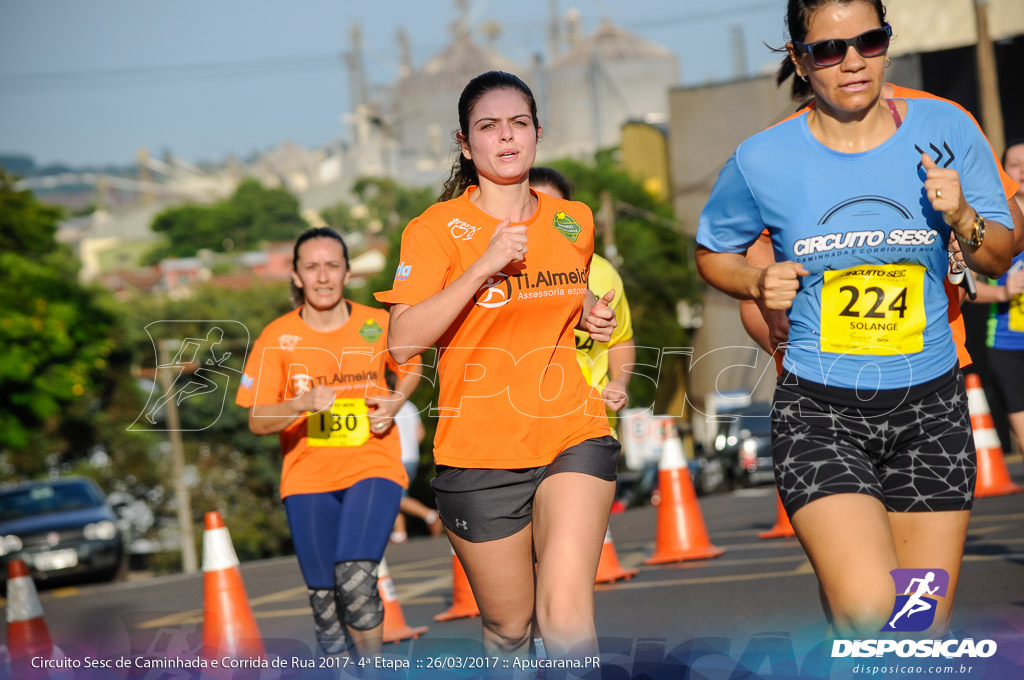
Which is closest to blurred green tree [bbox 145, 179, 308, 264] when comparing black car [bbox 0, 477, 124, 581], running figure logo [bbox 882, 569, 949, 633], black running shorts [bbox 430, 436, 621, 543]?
black car [bbox 0, 477, 124, 581]

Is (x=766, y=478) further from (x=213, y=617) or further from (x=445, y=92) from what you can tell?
(x=445, y=92)

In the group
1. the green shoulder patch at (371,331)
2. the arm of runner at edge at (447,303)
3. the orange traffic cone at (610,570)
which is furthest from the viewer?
the orange traffic cone at (610,570)

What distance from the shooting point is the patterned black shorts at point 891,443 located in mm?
3889

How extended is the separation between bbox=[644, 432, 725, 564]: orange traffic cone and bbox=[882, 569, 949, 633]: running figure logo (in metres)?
6.77

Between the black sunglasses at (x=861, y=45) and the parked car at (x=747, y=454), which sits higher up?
the black sunglasses at (x=861, y=45)

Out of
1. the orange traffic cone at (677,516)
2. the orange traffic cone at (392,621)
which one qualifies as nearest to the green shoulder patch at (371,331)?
the orange traffic cone at (392,621)

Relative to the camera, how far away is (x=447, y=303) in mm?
4238

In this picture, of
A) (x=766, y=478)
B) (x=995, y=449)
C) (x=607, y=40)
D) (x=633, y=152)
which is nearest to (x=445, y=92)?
(x=607, y=40)

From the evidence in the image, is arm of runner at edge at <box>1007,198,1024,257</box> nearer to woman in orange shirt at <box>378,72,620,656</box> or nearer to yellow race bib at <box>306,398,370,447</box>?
woman in orange shirt at <box>378,72,620,656</box>

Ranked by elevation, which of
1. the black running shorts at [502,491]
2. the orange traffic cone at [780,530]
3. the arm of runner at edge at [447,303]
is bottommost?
the orange traffic cone at [780,530]

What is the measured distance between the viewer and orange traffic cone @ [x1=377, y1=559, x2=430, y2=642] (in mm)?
8578

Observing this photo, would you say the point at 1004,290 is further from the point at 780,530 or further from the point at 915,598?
the point at 780,530

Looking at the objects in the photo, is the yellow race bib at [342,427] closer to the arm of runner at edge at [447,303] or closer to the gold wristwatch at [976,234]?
the arm of runner at edge at [447,303]

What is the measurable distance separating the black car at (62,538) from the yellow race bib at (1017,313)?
571 inches
